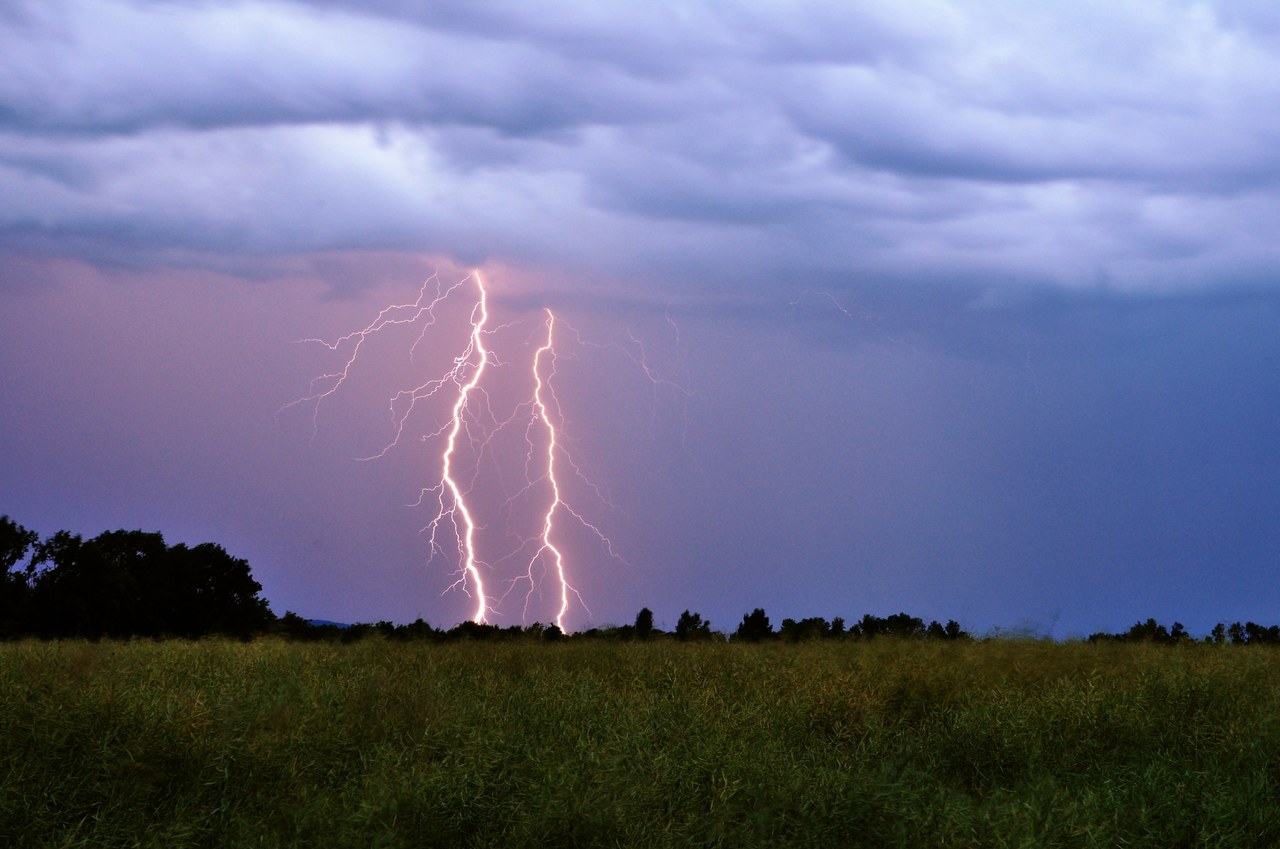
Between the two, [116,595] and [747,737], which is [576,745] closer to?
[747,737]

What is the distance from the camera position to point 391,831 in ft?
21.6

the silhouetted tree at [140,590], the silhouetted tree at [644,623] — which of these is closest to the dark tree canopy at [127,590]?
the silhouetted tree at [140,590]

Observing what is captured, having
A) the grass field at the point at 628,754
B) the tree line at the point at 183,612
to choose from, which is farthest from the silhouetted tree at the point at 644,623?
the grass field at the point at 628,754

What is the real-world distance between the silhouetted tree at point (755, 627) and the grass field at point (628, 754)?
6441 millimetres

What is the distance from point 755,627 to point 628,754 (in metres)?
11.2

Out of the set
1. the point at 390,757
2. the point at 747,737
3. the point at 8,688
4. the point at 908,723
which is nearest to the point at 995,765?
the point at 908,723

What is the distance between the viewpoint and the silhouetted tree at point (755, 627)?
18.4 meters

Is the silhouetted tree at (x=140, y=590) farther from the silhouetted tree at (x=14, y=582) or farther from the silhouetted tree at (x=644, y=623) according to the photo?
the silhouetted tree at (x=644, y=623)

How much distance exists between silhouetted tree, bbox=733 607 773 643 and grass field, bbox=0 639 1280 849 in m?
6.44

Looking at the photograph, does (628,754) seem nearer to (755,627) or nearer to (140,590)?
(755,627)

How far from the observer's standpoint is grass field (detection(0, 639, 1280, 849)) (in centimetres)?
681

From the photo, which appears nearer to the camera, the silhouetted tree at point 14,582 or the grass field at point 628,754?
the grass field at point 628,754

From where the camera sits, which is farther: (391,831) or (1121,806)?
(1121,806)

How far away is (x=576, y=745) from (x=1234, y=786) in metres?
4.64
